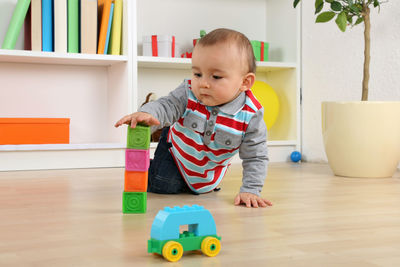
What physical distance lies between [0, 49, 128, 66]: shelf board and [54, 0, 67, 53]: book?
0.15 feet

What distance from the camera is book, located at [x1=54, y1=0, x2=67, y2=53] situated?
2037 mm

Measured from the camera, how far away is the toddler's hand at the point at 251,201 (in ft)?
3.78

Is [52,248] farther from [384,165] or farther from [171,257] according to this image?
[384,165]

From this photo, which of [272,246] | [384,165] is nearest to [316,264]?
[272,246]

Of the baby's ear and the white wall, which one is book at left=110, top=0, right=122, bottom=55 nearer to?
the white wall

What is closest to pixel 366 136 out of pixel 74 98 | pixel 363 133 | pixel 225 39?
pixel 363 133

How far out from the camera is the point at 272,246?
774mm

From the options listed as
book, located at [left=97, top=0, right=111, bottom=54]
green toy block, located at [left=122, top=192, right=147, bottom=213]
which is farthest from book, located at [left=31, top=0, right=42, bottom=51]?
green toy block, located at [left=122, top=192, right=147, bottom=213]

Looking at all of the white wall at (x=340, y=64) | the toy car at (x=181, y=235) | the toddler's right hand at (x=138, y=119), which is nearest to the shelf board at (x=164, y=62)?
the white wall at (x=340, y=64)

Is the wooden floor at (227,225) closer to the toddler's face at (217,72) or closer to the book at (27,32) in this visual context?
the toddler's face at (217,72)

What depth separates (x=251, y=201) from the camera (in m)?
1.17

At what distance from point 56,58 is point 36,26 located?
5.8 inches

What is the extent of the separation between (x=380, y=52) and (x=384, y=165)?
0.52 metres

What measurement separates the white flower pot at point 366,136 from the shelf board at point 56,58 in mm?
901
